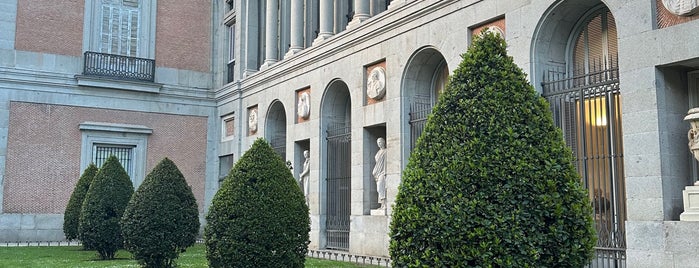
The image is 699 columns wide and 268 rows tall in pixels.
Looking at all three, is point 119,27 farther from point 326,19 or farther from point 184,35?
point 326,19

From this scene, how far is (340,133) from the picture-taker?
18828mm

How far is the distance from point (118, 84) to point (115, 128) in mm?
1585

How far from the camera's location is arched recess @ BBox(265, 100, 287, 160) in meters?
22.6

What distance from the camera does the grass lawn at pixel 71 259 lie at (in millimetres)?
14469

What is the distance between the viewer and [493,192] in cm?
565

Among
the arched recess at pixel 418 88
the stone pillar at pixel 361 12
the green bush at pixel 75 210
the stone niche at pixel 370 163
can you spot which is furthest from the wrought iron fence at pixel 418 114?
the green bush at pixel 75 210

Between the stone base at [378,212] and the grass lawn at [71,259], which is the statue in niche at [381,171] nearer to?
the stone base at [378,212]

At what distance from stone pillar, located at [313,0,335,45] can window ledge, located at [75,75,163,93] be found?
8304mm

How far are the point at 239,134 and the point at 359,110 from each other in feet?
27.3

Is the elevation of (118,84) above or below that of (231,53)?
below

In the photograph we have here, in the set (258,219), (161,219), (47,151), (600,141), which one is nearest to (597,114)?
(600,141)

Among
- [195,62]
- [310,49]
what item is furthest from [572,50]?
[195,62]

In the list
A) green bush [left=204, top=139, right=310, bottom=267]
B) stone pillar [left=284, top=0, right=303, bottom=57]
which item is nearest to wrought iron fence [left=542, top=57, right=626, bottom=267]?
green bush [left=204, top=139, right=310, bottom=267]

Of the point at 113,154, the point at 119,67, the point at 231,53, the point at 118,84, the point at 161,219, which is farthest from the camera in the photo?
the point at 231,53
